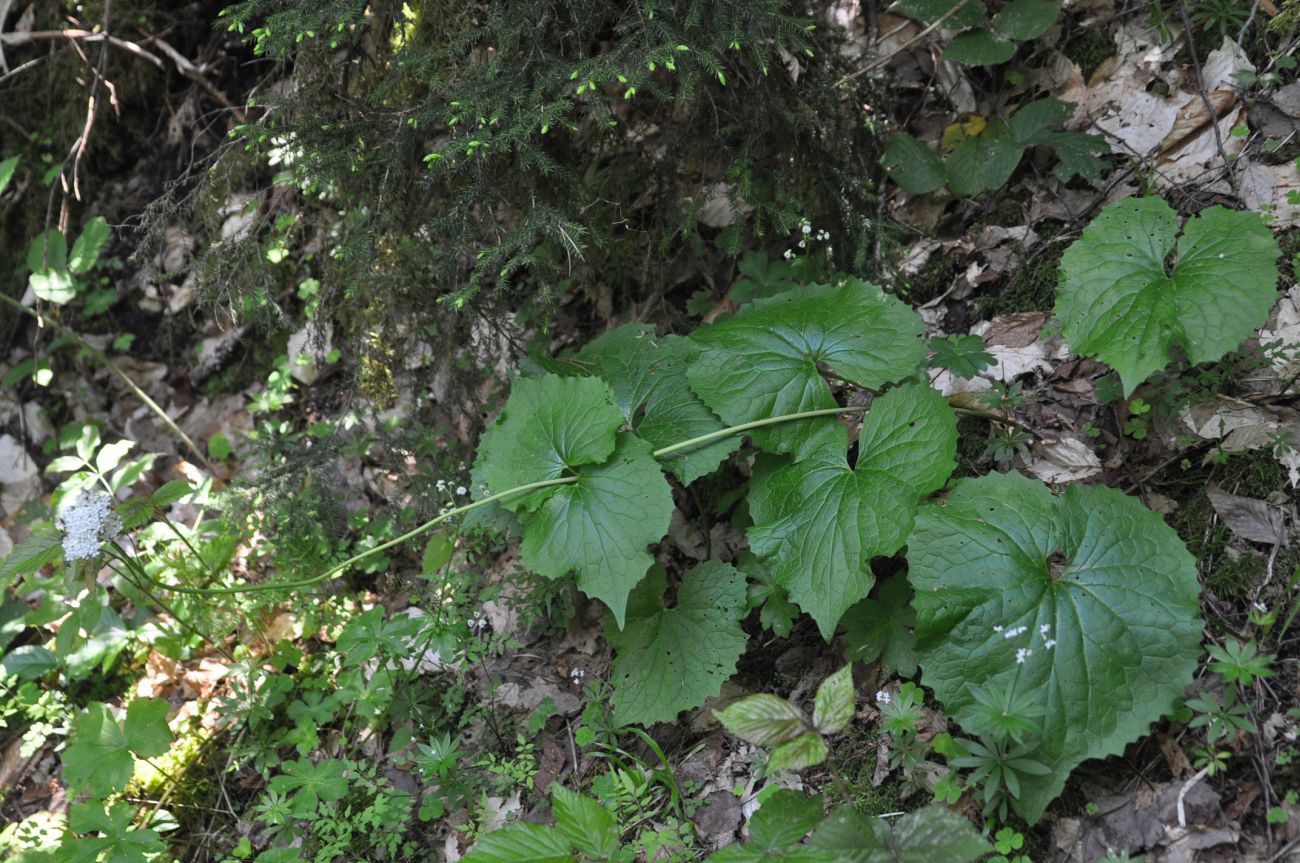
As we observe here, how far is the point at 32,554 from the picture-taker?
256 cm

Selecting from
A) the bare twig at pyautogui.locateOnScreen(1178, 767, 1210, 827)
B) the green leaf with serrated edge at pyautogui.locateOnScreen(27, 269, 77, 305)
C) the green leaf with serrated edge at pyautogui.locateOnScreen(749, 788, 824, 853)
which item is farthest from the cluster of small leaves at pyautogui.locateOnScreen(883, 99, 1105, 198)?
the green leaf with serrated edge at pyautogui.locateOnScreen(27, 269, 77, 305)

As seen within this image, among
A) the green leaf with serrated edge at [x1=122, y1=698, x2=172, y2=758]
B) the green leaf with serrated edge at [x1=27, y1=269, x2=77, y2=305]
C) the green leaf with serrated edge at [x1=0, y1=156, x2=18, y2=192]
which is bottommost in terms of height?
the green leaf with serrated edge at [x1=122, y1=698, x2=172, y2=758]

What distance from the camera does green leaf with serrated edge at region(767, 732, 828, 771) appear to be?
1876 mm

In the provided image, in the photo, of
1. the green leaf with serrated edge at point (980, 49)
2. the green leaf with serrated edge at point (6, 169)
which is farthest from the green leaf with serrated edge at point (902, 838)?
the green leaf with serrated edge at point (6, 169)

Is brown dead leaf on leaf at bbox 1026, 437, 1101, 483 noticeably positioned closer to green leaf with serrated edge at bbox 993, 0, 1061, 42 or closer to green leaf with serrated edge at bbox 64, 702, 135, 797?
green leaf with serrated edge at bbox 993, 0, 1061, 42

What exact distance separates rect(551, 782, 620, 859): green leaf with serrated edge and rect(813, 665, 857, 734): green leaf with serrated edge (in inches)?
22.5

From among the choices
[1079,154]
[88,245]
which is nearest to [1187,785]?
[1079,154]

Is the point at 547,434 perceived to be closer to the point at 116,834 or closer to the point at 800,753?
the point at 800,753

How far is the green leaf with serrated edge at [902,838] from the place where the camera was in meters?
1.80

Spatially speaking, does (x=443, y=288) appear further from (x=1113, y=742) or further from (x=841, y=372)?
(x=1113, y=742)

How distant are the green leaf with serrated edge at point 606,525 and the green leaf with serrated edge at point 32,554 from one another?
1.47m

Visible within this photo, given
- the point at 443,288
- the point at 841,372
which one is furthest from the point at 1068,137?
the point at 443,288

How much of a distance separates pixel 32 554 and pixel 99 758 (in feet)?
2.59

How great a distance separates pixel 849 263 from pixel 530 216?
1226 millimetres
